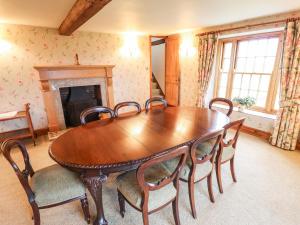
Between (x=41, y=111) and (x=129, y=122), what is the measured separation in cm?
266

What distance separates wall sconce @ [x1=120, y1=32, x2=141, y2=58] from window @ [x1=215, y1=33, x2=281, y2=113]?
221 cm

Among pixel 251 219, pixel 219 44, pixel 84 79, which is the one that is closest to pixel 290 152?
pixel 251 219

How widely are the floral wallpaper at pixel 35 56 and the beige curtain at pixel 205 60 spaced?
200 cm

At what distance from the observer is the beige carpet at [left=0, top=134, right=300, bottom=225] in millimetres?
1647

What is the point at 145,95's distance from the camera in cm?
521

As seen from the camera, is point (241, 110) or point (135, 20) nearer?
point (135, 20)

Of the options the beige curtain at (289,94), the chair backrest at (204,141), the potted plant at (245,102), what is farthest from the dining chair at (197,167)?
the potted plant at (245,102)

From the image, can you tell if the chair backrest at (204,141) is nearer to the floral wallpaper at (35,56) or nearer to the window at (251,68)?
the window at (251,68)

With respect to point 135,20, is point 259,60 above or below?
below

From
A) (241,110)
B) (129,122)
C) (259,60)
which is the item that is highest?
(259,60)

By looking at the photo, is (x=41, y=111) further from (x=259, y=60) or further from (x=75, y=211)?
(x=259, y=60)

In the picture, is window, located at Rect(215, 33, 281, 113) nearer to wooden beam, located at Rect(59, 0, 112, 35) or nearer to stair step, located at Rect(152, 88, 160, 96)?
stair step, located at Rect(152, 88, 160, 96)

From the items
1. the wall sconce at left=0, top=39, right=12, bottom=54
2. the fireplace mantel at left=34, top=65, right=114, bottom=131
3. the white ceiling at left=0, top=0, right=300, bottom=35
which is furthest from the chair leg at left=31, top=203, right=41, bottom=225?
the wall sconce at left=0, top=39, right=12, bottom=54

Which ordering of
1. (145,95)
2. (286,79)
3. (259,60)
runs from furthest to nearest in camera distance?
(145,95), (259,60), (286,79)
